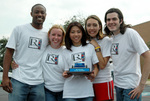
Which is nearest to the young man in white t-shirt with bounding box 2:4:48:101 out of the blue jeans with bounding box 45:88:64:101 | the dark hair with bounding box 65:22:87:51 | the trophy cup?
the blue jeans with bounding box 45:88:64:101

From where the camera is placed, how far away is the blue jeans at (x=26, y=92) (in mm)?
2973

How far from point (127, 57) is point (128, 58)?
24 mm

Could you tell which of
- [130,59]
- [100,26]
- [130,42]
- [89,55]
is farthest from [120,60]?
[100,26]

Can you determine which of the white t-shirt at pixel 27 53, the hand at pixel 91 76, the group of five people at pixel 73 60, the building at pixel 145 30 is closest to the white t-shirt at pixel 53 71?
the group of five people at pixel 73 60

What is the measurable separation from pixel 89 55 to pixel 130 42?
2.34ft

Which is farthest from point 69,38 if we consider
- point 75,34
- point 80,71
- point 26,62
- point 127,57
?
point 127,57

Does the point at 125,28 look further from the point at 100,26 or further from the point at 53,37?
the point at 53,37

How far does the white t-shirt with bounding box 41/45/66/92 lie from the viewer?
123 inches

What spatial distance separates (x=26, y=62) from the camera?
3076 millimetres

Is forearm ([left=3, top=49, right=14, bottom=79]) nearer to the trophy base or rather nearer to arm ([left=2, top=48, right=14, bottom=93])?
arm ([left=2, top=48, right=14, bottom=93])

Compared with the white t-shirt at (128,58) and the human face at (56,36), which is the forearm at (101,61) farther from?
the human face at (56,36)

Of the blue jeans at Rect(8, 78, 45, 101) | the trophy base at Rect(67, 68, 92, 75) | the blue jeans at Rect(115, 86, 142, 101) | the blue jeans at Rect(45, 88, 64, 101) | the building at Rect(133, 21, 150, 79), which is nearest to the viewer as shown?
the trophy base at Rect(67, 68, 92, 75)

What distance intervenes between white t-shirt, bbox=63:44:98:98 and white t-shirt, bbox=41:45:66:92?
0.18 meters

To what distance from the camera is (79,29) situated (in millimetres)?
3104
